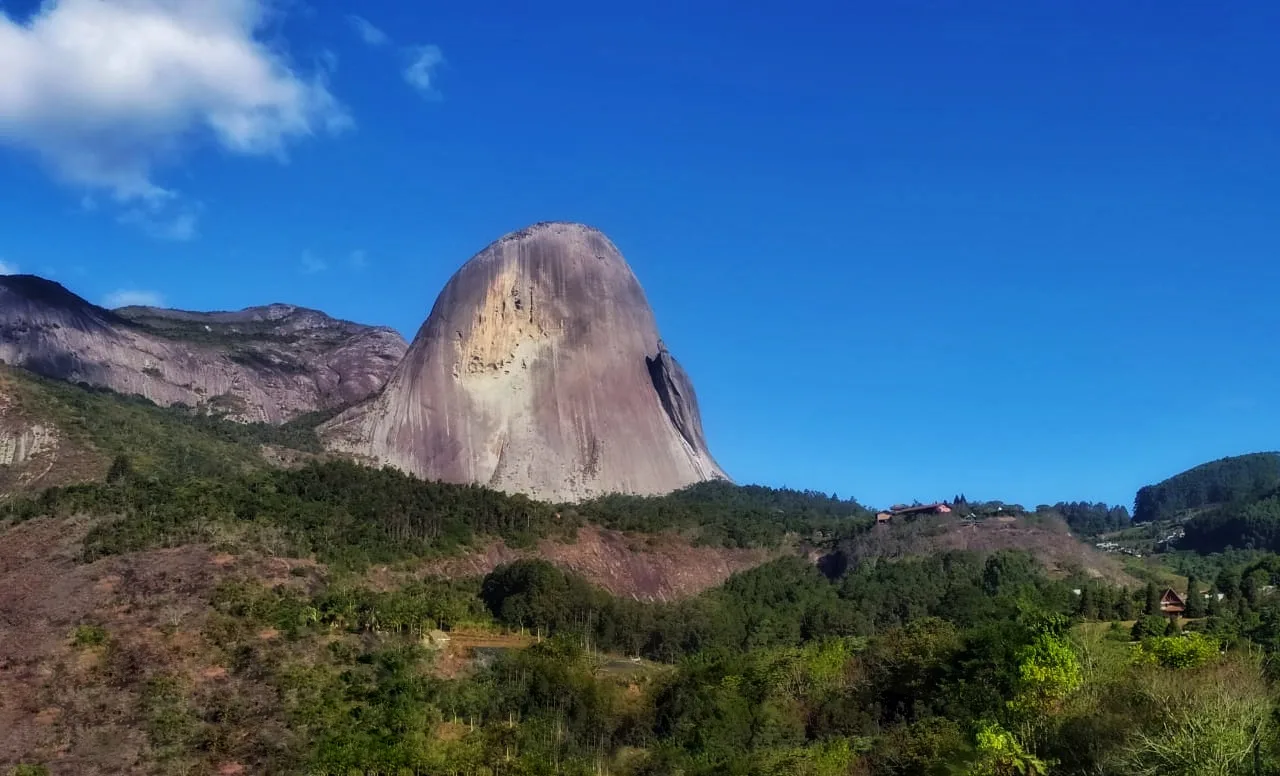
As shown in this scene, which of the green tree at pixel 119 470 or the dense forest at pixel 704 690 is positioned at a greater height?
the green tree at pixel 119 470

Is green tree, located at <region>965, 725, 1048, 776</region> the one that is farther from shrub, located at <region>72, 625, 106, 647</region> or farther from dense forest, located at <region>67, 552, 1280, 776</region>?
shrub, located at <region>72, 625, 106, 647</region>

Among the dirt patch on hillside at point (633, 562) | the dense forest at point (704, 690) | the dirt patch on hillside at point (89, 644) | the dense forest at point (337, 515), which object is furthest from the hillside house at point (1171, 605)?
the dirt patch on hillside at point (89, 644)

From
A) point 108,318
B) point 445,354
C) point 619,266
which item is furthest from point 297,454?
point 108,318

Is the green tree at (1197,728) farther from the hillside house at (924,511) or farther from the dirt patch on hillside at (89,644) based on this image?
the hillside house at (924,511)

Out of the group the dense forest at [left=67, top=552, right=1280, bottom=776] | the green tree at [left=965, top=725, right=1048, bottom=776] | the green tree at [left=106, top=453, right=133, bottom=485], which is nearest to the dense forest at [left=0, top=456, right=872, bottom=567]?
the green tree at [left=106, top=453, right=133, bottom=485]

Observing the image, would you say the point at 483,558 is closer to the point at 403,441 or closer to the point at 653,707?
the point at 653,707

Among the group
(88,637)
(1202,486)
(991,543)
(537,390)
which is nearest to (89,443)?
(88,637)

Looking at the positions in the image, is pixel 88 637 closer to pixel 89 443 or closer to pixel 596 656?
pixel 596 656
